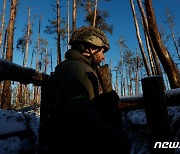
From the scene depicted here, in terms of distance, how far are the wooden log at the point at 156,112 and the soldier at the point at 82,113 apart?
0.82m

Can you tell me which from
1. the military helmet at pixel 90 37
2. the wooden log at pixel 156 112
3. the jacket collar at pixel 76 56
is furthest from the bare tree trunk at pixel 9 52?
the jacket collar at pixel 76 56

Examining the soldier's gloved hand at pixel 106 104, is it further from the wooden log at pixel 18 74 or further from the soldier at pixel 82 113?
the wooden log at pixel 18 74

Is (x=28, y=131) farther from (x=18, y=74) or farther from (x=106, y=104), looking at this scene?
(x=106, y=104)

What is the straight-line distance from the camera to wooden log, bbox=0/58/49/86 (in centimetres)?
363

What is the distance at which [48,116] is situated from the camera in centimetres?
163

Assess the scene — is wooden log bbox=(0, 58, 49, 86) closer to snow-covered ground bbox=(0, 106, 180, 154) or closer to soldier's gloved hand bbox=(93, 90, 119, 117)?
snow-covered ground bbox=(0, 106, 180, 154)

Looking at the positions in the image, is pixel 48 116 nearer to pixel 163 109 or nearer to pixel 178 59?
pixel 163 109

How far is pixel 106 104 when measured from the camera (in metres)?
1.60

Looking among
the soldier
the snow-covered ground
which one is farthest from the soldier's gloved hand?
the snow-covered ground

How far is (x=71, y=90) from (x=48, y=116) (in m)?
0.44

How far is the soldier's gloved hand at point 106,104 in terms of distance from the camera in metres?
1.56

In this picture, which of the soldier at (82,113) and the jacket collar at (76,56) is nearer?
the soldier at (82,113)

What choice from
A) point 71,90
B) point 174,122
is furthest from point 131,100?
point 71,90

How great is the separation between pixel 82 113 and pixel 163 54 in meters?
7.88
